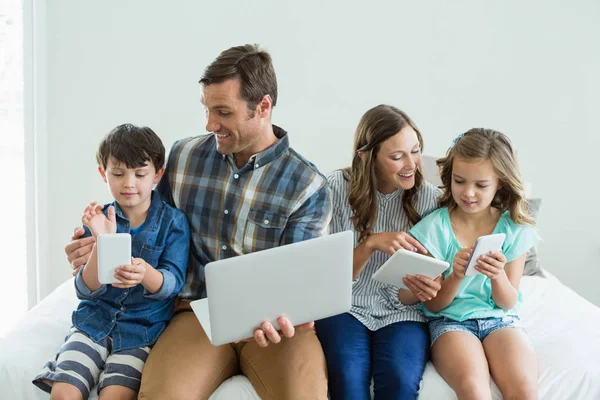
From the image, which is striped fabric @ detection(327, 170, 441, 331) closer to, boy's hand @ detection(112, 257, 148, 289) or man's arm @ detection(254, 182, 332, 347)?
man's arm @ detection(254, 182, 332, 347)

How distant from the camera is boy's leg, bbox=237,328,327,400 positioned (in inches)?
65.6

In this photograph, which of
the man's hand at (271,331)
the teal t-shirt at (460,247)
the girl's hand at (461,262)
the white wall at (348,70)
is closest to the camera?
the man's hand at (271,331)

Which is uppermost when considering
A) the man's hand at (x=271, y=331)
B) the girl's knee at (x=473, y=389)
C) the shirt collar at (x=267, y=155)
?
the shirt collar at (x=267, y=155)

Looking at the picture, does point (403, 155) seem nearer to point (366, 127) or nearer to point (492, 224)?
point (366, 127)

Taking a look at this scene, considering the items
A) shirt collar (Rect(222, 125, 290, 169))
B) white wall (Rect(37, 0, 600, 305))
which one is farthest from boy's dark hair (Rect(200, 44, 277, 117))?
white wall (Rect(37, 0, 600, 305))

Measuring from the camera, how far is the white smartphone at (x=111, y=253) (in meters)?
1.59

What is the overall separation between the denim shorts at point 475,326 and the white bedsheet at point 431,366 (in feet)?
0.32

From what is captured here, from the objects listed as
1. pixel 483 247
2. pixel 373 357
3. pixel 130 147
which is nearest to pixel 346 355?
pixel 373 357

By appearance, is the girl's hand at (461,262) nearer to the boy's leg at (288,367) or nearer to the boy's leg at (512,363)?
the boy's leg at (512,363)

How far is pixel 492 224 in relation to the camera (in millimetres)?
2049

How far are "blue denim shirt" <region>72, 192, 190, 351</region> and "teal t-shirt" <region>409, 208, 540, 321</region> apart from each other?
723mm

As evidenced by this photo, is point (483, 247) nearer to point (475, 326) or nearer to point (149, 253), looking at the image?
point (475, 326)

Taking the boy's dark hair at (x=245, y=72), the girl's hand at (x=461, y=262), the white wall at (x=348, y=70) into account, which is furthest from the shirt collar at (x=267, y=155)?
the white wall at (x=348, y=70)

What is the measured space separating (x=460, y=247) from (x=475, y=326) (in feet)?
0.77
